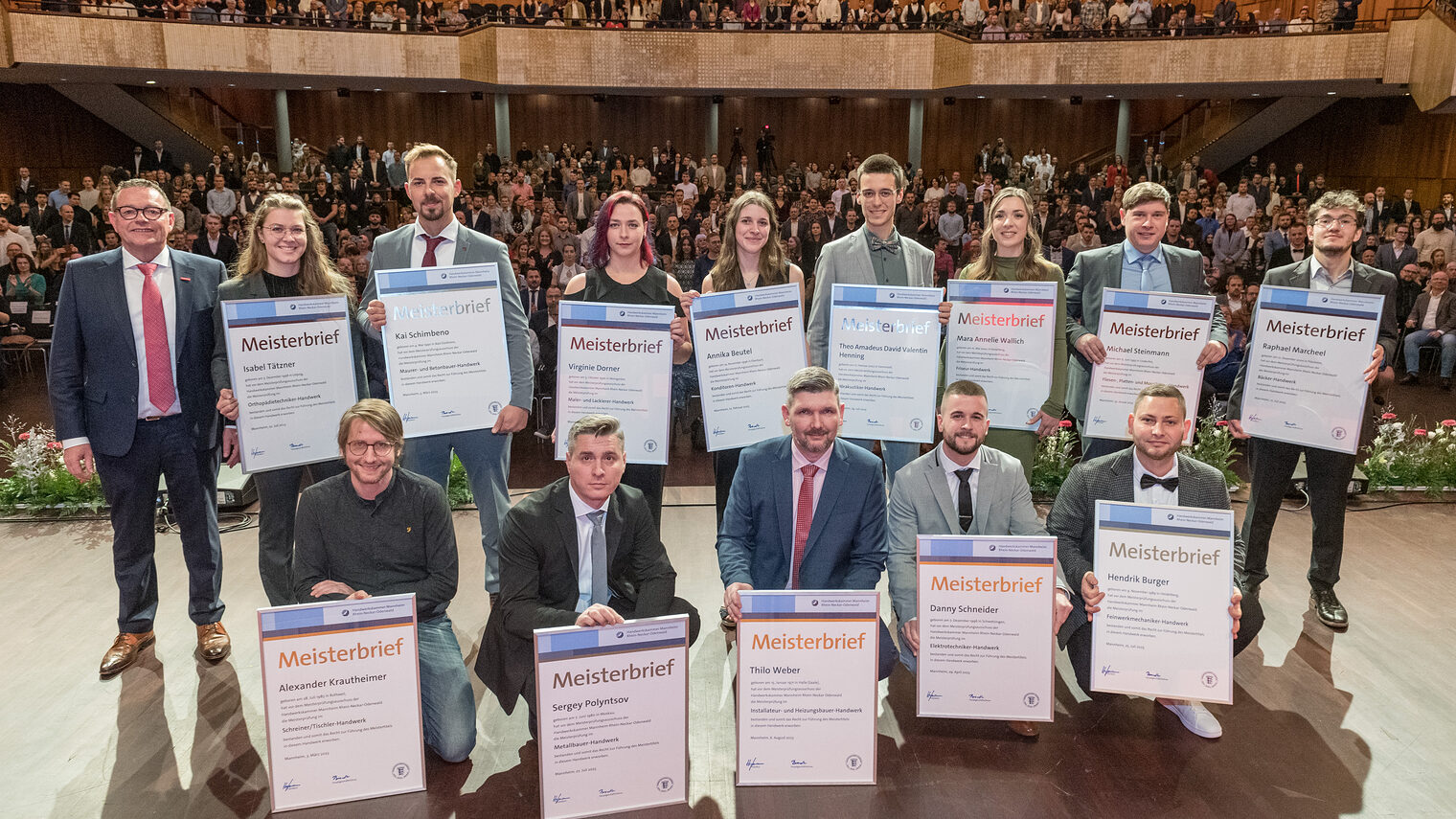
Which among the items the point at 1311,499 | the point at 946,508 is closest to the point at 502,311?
the point at 946,508

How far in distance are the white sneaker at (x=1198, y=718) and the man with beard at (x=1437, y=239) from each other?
Answer: 11641 mm

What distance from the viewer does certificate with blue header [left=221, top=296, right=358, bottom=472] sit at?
3506mm

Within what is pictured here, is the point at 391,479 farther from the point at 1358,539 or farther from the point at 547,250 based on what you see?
the point at 547,250

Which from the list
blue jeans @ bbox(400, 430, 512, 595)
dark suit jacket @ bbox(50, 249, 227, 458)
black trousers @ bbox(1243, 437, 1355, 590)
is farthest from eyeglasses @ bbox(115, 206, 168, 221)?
Result: black trousers @ bbox(1243, 437, 1355, 590)

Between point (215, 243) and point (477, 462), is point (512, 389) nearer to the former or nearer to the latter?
point (477, 462)

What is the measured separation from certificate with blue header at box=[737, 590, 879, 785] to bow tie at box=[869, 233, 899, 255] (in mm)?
1614

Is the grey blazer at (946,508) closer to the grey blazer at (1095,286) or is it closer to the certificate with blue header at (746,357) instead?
the certificate with blue header at (746,357)

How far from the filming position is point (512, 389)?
3807mm

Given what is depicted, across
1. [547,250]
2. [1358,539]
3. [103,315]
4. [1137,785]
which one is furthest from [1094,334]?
[547,250]

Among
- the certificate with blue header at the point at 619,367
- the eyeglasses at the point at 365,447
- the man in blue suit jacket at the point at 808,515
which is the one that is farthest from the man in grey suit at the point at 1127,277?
the eyeglasses at the point at 365,447

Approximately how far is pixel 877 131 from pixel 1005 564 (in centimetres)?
2117

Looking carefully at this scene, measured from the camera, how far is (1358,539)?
5.05 m

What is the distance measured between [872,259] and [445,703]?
2288 millimetres

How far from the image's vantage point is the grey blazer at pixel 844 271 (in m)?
3.91
